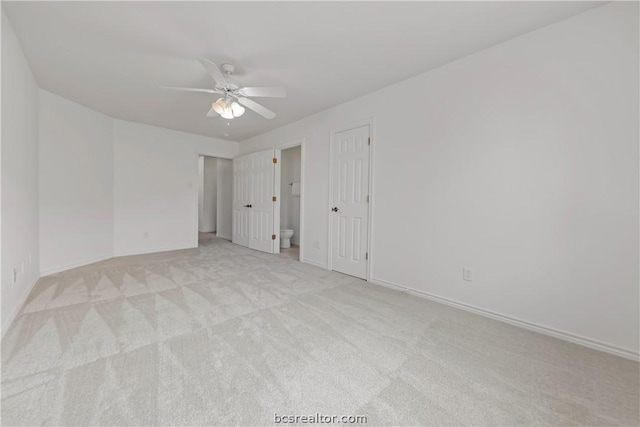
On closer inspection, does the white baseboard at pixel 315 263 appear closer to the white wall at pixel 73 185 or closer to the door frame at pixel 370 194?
the door frame at pixel 370 194

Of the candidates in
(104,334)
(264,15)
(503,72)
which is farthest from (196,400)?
(503,72)

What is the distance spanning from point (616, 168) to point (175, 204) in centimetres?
592

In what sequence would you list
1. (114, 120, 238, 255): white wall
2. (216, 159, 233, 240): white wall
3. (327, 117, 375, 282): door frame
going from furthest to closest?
(216, 159, 233, 240): white wall → (114, 120, 238, 255): white wall → (327, 117, 375, 282): door frame

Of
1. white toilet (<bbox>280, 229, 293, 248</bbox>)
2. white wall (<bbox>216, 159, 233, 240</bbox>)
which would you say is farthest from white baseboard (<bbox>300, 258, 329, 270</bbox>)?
white wall (<bbox>216, 159, 233, 240</bbox>)

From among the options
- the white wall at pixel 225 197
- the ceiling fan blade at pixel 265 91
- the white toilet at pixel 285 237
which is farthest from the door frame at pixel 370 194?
the white wall at pixel 225 197

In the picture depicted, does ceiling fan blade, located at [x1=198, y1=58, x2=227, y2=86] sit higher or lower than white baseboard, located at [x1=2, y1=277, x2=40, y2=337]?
higher

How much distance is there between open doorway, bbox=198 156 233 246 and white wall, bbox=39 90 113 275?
96.6 inches

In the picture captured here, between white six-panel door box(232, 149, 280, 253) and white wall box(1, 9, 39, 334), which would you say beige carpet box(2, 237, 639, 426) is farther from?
white six-panel door box(232, 149, 280, 253)

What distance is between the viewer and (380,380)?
1392 millimetres

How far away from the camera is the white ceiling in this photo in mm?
1767

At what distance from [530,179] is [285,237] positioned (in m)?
4.21

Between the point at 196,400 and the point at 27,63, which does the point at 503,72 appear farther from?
the point at 27,63

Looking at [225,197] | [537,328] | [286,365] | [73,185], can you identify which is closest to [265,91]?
[286,365]

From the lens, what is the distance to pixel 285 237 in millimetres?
5312
